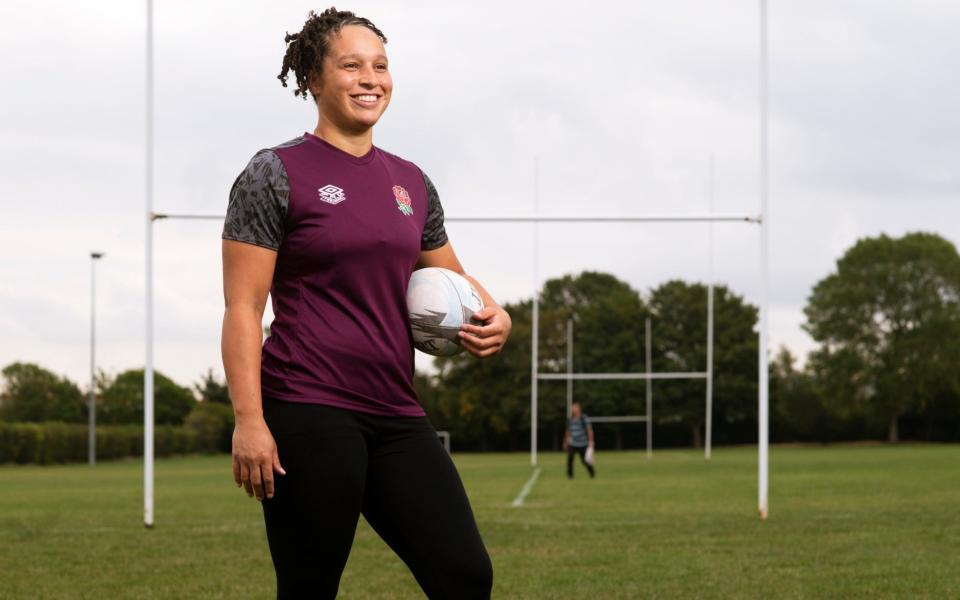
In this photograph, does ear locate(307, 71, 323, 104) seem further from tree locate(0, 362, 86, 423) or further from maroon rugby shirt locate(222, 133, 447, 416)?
tree locate(0, 362, 86, 423)

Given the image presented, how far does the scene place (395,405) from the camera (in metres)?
2.98

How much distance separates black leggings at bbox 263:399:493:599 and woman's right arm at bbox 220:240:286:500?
0.07 m

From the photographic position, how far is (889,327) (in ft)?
186

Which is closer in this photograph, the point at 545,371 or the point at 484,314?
the point at 484,314

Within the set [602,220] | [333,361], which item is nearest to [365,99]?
[333,361]

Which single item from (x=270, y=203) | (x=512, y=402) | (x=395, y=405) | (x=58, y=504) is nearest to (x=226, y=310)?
(x=270, y=203)

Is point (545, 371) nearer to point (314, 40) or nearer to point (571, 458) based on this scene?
point (571, 458)

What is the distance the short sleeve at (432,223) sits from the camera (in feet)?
10.9

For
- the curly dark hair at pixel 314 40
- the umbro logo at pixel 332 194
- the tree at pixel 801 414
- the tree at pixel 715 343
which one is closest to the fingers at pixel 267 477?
the umbro logo at pixel 332 194

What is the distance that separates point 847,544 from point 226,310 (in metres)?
7.05

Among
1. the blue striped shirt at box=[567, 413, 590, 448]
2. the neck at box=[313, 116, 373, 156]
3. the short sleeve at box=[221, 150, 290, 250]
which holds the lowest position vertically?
the blue striped shirt at box=[567, 413, 590, 448]

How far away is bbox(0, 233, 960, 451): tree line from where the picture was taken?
5556 cm

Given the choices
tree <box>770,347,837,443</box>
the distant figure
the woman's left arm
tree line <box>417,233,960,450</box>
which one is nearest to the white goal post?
the woman's left arm

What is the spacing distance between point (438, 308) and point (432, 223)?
0.31 m
